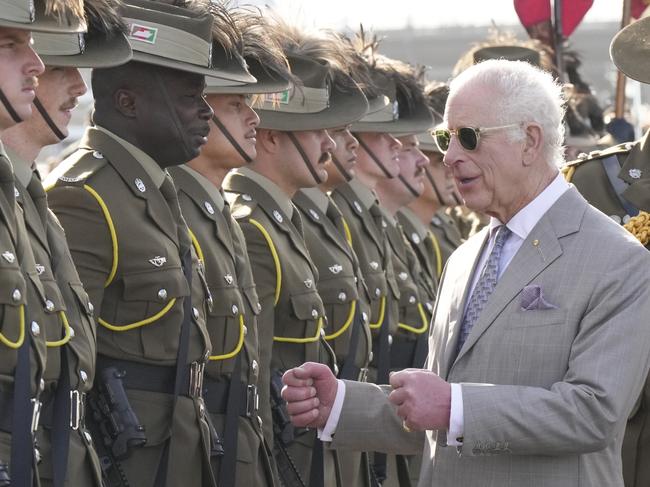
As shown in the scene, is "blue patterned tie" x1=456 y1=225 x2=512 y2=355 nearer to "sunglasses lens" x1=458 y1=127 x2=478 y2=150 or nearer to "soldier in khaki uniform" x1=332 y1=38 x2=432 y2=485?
"sunglasses lens" x1=458 y1=127 x2=478 y2=150

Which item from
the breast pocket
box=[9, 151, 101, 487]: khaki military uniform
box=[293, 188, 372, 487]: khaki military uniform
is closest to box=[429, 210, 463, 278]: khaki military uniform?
box=[293, 188, 372, 487]: khaki military uniform

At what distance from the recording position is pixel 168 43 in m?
6.26

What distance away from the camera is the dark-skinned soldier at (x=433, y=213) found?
34.3 feet

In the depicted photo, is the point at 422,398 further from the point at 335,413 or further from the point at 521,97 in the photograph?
the point at 521,97

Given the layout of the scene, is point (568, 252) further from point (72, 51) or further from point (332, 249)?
point (332, 249)

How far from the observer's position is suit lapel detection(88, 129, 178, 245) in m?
5.95

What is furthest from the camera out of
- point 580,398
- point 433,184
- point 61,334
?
point 433,184

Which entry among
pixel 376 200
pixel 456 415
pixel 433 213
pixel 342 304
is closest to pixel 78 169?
pixel 456 415

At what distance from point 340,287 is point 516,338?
11.0ft

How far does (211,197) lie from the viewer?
6672 mm

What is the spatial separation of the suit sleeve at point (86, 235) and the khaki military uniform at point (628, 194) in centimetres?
200

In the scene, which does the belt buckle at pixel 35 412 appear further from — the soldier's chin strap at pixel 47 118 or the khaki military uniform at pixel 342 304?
the khaki military uniform at pixel 342 304

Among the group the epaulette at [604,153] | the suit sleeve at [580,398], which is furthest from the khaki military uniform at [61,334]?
the epaulette at [604,153]

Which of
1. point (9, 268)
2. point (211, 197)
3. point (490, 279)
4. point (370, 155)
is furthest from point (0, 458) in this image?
point (370, 155)
